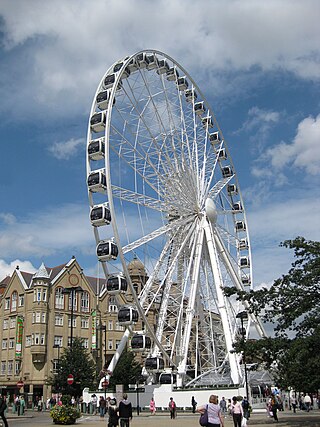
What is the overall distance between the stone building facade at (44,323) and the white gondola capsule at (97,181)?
103ft

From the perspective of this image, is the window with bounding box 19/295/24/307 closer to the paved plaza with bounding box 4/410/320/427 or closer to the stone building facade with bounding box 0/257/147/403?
the stone building facade with bounding box 0/257/147/403

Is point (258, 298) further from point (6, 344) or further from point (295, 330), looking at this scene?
point (6, 344)

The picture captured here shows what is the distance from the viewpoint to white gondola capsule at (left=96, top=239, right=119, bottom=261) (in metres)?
38.1

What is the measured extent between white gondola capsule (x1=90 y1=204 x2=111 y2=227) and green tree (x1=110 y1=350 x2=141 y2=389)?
92.7 feet

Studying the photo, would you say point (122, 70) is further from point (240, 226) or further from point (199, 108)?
point (240, 226)

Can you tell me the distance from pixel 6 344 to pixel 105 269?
41608mm

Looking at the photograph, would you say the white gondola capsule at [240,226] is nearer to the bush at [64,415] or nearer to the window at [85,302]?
the window at [85,302]

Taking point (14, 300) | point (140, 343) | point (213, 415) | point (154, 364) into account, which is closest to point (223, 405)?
point (154, 364)

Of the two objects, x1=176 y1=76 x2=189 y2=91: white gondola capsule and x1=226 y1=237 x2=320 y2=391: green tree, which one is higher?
x1=176 y1=76 x2=189 y2=91: white gondola capsule

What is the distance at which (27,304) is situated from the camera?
241ft

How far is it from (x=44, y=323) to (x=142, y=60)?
3873 cm

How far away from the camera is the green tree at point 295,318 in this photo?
89.2ft

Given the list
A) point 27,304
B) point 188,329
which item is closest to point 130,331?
point 188,329

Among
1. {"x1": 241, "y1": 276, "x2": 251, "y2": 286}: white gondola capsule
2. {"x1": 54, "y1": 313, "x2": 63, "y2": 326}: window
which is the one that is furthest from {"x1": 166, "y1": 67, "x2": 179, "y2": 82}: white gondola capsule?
{"x1": 54, "y1": 313, "x2": 63, "y2": 326}: window
